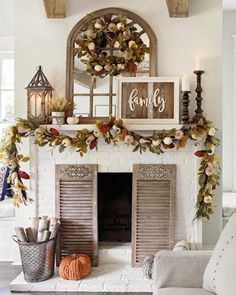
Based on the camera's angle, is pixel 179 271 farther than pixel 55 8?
No

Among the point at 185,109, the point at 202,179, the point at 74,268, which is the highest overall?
the point at 185,109

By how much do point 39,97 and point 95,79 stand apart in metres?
0.56

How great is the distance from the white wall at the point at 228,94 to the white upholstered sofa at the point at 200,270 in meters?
3.12

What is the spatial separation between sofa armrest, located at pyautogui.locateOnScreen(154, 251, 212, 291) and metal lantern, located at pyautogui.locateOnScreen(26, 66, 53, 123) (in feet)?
6.47

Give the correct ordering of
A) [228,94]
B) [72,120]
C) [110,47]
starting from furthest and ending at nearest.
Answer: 1. [228,94]
2. [110,47]
3. [72,120]

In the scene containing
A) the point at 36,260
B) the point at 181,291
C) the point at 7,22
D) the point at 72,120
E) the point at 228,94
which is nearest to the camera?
the point at 181,291

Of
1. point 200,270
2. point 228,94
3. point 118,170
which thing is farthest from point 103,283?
point 228,94

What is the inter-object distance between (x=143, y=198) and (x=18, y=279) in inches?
51.9

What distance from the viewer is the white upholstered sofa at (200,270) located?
221 cm

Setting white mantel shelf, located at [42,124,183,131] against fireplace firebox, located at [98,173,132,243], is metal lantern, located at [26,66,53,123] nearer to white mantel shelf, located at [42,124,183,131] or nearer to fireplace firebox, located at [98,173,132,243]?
white mantel shelf, located at [42,124,183,131]

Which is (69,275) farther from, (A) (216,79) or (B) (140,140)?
(A) (216,79)

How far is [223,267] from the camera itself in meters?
2.23

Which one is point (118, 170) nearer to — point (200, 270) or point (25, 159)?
point (25, 159)

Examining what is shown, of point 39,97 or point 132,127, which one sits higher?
point 39,97
